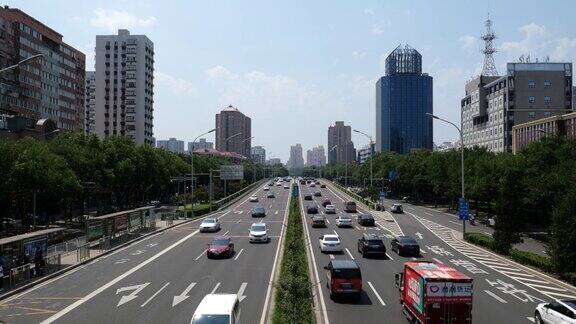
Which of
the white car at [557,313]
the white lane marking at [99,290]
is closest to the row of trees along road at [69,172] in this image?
the white lane marking at [99,290]

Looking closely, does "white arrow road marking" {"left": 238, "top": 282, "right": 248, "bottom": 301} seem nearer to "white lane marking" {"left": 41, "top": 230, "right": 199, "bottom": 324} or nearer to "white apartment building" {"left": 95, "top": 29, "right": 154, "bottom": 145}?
"white lane marking" {"left": 41, "top": 230, "right": 199, "bottom": 324}

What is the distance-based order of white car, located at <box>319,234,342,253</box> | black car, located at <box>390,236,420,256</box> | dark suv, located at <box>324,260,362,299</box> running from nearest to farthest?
dark suv, located at <box>324,260,362,299</box> → black car, located at <box>390,236,420,256</box> → white car, located at <box>319,234,342,253</box>

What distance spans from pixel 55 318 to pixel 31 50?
300 ft

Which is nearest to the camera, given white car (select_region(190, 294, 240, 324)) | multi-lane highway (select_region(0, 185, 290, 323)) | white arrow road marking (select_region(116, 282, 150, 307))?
white car (select_region(190, 294, 240, 324))

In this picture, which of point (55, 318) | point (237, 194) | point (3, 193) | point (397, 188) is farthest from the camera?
point (397, 188)

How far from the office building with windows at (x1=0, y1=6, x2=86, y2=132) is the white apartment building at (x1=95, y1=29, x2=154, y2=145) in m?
21.9

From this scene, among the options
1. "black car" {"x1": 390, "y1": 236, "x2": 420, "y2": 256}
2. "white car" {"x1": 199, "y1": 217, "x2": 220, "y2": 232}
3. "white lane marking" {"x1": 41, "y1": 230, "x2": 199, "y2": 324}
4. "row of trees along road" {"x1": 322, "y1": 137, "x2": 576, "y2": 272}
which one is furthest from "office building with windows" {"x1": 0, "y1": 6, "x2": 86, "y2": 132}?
"black car" {"x1": 390, "y1": 236, "x2": 420, "y2": 256}

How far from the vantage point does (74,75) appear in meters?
123

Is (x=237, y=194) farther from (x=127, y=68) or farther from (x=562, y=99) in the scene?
(x=562, y=99)

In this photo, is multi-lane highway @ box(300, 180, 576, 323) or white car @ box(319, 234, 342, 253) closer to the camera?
multi-lane highway @ box(300, 180, 576, 323)

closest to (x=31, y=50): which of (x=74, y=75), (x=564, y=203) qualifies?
(x=74, y=75)

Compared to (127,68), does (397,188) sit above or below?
below

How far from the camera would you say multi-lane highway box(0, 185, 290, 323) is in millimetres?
21516

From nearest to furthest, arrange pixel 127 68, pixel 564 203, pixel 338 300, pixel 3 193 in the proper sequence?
pixel 338 300, pixel 564 203, pixel 3 193, pixel 127 68
